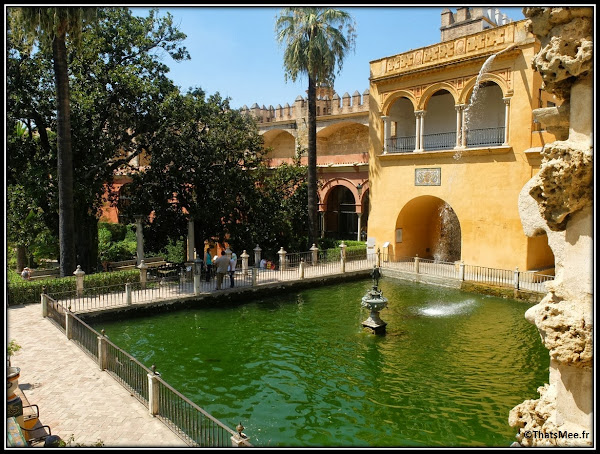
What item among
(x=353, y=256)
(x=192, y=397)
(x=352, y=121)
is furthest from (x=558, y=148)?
(x=352, y=121)

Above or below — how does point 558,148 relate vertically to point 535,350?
above

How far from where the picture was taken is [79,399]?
8492 millimetres

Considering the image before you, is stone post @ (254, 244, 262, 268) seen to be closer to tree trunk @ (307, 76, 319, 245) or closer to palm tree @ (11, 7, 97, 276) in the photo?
tree trunk @ (307, 76, 319, 245)

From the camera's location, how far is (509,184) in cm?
1864

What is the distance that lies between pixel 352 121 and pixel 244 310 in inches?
695

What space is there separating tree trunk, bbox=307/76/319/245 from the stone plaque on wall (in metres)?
4.81

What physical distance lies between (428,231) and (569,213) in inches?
832

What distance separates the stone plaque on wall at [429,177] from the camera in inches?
828

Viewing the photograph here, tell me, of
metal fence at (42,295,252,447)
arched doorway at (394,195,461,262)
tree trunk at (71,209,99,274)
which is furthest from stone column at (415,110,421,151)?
metal fence at (42,295,252,447)

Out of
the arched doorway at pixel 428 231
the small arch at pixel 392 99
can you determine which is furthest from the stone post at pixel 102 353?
the small arch at pixel 392 99

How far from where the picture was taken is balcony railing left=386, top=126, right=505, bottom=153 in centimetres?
2098

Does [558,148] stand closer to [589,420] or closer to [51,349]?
[589,420]

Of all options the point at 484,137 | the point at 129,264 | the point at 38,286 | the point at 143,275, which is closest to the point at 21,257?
the point at 129,264

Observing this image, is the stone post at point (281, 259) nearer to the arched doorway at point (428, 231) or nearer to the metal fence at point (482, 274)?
the metal fence at point (482, 274)
